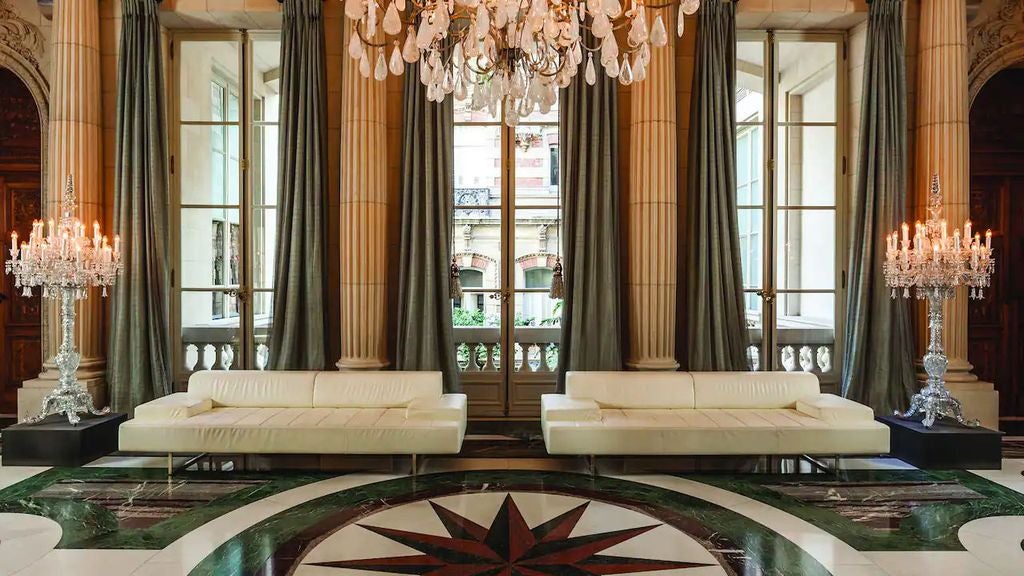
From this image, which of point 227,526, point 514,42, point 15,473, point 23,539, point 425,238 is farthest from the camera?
point 425,238

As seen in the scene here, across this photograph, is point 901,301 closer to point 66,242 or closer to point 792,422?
point 792,422

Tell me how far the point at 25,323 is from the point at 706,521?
21.5 ft

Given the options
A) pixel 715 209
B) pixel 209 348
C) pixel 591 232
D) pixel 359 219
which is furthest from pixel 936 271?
pixel 209 348

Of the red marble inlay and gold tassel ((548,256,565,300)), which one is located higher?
gold tassel ((548,256,565,300))

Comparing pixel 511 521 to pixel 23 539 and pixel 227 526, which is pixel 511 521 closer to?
pixel 227 526

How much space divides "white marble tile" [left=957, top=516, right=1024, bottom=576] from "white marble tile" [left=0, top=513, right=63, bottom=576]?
465 cm

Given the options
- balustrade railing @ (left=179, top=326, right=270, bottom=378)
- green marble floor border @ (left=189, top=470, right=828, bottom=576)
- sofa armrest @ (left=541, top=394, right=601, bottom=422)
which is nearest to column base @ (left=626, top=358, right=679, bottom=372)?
sofa armrest @ (left=541, top=394, right=601, bottom=422)

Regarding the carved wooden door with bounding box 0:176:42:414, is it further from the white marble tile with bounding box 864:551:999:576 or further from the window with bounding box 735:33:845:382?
the white marble tile with bounding box 864:551:999:576

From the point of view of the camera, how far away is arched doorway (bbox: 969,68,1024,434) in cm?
625

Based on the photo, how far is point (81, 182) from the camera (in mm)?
5453

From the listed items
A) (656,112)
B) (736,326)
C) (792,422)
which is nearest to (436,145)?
(656,112)

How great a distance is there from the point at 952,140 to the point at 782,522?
386cm

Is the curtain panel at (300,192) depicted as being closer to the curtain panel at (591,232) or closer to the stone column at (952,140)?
the curtain panel at (591,232)

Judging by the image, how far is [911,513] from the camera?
3.74 meters
